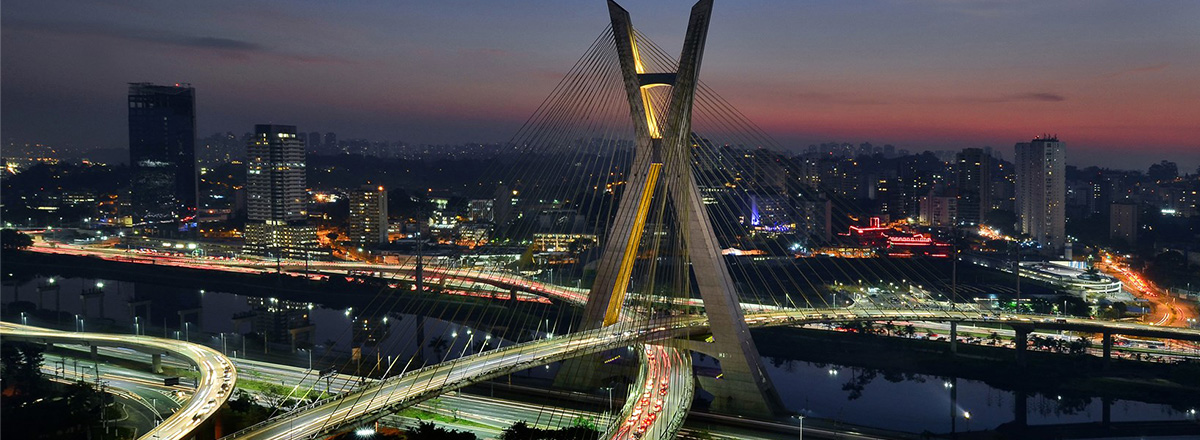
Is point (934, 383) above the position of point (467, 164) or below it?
below

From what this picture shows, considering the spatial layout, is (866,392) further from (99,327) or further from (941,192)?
(941,192)

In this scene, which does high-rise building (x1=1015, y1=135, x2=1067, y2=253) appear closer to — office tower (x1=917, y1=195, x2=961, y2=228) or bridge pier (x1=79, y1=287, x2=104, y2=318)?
office tower (x1=917, y1=195, x2=961, y2=228)

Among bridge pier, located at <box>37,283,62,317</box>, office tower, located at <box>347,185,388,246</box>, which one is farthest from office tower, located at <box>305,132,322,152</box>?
bridge pier, located at <box>37,283,62,317</box>

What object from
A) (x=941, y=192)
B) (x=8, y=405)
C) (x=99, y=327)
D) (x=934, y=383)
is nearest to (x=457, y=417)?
(x=8, y=405)

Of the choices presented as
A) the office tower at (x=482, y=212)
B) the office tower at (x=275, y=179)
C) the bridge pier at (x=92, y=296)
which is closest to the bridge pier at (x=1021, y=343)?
the office tower at (x=482, y=212)

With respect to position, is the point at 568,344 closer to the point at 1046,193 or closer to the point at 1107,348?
the point at 1107,348

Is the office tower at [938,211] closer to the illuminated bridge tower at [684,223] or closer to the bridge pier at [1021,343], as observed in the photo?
the bridge pier at [1021,343]
